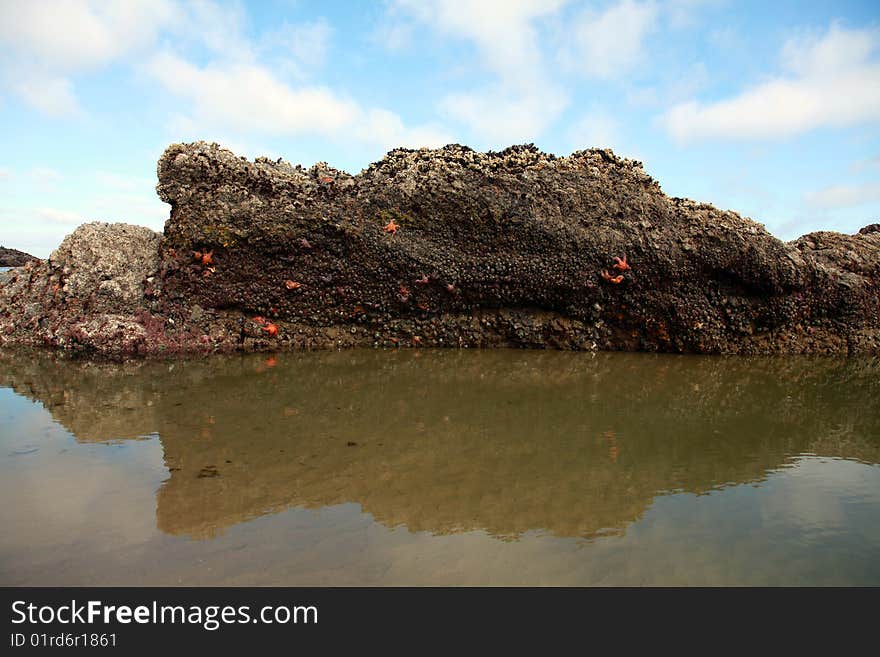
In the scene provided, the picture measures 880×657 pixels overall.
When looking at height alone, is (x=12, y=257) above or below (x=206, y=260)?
above

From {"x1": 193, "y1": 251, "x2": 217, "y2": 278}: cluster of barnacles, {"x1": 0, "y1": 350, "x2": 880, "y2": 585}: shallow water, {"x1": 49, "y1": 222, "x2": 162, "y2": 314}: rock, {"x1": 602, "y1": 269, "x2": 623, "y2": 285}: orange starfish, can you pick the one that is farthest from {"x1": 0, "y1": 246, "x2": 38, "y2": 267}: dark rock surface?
{"x1": 602, "y1": 269, "x2": 623, "y2": 285}: orange starfish

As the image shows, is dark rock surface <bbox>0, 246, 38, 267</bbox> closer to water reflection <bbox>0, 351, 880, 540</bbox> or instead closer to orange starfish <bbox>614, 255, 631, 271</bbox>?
water reflection <bbox>0, 351, 880, 540</bbox>

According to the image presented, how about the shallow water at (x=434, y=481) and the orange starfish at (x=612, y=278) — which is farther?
the orange starfish at (x=612, y=278)

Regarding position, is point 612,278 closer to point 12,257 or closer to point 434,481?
point 434,481

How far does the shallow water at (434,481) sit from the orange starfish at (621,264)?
90.0 inches

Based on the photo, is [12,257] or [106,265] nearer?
[106,265]

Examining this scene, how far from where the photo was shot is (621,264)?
323 inches

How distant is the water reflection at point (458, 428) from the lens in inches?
134

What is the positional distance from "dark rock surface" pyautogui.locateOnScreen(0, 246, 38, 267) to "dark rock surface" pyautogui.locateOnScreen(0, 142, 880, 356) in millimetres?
35898

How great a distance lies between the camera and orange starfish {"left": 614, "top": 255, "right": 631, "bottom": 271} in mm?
8211

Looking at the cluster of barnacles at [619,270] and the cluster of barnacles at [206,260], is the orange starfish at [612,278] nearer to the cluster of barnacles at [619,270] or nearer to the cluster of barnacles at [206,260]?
the cluster of barnacles at [619,270]

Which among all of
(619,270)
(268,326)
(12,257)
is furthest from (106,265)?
(12,257)

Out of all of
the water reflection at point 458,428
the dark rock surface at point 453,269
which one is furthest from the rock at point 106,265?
the water reflection at point 458,428

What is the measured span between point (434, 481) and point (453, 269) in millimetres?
5077
